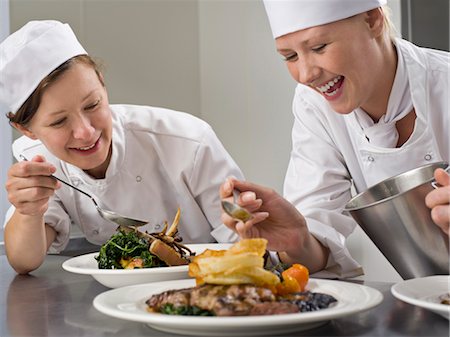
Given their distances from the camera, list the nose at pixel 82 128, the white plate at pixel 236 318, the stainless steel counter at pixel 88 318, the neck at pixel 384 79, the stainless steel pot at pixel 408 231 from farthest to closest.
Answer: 1. the nose at pixel 82 128
2. the neck at pixel 384 79
3. the stainless steel pot at pixel 408 231
4. the stainless steel counter at pixel 88 318
5. the white plate at pixel 236 318

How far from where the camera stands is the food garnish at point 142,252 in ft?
4.96

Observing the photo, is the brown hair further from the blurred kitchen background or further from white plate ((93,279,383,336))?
the blurred kitchen background

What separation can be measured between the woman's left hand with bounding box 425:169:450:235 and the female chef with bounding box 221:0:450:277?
1.23 ft

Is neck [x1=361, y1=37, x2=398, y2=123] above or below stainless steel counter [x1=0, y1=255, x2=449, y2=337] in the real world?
above

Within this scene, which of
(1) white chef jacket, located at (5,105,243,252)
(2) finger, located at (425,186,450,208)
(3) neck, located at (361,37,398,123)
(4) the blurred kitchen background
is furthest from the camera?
(4) the blurred kitchen background

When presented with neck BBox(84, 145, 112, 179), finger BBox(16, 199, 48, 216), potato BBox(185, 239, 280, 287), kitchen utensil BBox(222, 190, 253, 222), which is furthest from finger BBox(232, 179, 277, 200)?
neck BBox(84, 145, 112, 179)

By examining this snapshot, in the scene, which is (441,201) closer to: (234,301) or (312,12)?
(234,301)

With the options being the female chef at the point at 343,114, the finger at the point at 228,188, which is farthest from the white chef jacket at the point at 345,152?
the finger at the point at 228,188

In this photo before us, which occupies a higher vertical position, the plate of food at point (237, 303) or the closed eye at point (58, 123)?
the closed eye at point (58, 123)

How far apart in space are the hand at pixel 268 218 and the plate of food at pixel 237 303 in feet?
0.81

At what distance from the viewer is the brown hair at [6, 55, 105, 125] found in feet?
6.45

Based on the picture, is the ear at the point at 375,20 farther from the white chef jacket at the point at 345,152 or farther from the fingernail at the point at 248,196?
the fingernail at the point at 248,196

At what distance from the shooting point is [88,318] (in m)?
1.21

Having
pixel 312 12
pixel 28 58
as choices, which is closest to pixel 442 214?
pixel 312 12
